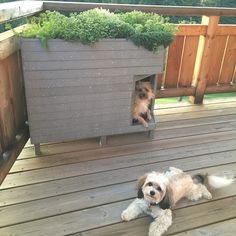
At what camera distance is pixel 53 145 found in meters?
2.60

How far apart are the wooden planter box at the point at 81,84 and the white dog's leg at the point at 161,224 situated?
0.96 metres

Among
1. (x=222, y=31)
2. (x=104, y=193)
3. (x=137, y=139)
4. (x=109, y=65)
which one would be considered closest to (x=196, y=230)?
(x=104, y=193)

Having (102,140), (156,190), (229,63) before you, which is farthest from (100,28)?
(229,63)

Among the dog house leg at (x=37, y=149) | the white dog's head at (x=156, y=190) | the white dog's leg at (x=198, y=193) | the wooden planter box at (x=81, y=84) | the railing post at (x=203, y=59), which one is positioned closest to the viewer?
the white dog's head at (x=156, y=190)

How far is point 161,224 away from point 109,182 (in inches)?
21.6

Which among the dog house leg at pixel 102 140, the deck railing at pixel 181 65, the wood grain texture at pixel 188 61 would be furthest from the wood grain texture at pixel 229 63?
the dog house leg at pixel 102 140

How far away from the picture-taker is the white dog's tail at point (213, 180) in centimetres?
219

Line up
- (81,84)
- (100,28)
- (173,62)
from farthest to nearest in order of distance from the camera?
(173,62), (81,84), (100,28)

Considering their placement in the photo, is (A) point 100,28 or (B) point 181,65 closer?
(A) point 100,28

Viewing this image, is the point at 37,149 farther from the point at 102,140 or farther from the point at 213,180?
the point at 213,180

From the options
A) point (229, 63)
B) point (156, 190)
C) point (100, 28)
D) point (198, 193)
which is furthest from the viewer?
point (229, 63)

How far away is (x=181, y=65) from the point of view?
3482mm

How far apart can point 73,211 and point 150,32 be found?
1399mm

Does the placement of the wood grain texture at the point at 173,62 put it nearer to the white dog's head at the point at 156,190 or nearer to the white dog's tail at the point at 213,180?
the white dog's tail at the point at 213,180
